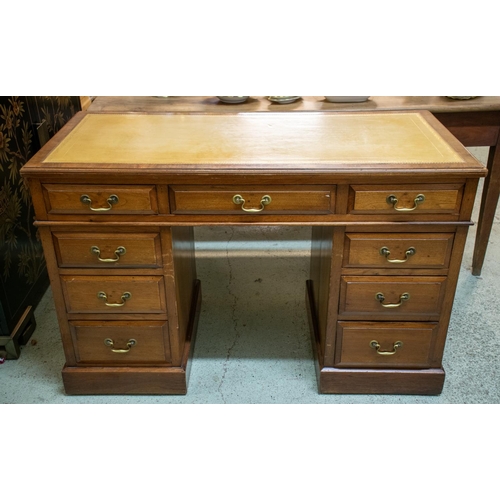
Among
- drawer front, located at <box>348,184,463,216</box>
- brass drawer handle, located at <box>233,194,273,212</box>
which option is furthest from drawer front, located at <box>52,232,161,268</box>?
drawer front, located at <box>348,184,463,216</box>

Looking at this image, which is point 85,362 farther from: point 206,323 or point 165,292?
point 206,323

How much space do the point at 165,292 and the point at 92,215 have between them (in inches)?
13.2

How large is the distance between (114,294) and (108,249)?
0.52 feet

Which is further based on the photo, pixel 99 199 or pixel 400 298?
pixel 400 298

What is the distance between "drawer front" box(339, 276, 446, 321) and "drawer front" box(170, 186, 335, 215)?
11.2 inches

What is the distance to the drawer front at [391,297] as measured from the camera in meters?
1.69

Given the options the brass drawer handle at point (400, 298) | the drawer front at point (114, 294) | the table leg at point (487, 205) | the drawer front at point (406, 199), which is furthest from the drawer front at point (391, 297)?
the table leg at point (487, 205)

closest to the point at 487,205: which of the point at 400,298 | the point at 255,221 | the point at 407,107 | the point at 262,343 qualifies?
the point at 407,107

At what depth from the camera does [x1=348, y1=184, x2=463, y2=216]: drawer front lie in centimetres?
155

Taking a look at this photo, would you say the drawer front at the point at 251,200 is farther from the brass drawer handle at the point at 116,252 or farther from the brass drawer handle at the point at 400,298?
the brass drawer handle at the point at 400,298

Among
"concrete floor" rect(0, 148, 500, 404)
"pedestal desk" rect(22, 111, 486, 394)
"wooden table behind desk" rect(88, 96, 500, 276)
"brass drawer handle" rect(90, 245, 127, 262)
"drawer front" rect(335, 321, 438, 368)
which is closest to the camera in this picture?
"pedestal desk" rect(22, 111, 486, 394)

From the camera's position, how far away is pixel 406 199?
1.57 metres

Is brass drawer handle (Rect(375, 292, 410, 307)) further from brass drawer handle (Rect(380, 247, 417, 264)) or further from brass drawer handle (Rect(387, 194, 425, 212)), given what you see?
brass drawer handle (Rect(387, 194, 425, 212))

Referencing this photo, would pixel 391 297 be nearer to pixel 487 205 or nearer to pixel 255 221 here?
pixel 255 221
